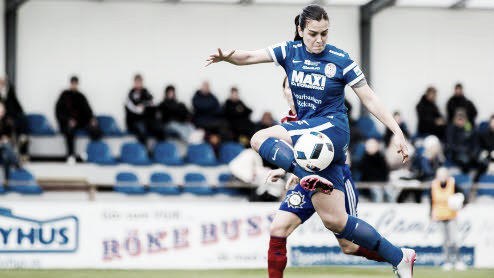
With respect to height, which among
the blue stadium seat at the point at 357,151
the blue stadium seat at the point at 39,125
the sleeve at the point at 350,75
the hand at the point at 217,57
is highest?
the hand at the point at 217,57

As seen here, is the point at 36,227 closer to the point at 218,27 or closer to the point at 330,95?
the point at 330,95

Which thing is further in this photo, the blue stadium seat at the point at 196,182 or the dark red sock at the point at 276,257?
the blue stadium seat at the point at 196,182

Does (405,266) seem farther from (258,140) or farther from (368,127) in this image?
(368,127)

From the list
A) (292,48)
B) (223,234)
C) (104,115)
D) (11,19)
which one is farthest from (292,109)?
(11,19)

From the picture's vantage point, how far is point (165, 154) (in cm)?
1881

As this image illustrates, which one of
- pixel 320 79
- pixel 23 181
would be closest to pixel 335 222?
pixel 320 79

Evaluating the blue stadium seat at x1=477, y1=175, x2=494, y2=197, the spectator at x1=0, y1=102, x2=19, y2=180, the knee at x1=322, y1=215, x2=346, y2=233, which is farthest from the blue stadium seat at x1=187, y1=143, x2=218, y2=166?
the knee at x1=322, y1=215, x2=346, y2=233

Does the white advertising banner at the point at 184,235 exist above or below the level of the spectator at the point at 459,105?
below

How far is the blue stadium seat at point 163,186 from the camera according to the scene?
17531 mm

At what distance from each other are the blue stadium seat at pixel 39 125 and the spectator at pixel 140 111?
5.43 ft

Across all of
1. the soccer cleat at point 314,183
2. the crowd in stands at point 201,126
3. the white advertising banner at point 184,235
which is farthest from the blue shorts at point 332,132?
the crowd in stands at point 201,126

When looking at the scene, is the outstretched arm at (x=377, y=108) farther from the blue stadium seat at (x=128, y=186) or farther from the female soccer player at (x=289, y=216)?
the blue stadium seat at (x=128, y=186)

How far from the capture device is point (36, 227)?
516 inches

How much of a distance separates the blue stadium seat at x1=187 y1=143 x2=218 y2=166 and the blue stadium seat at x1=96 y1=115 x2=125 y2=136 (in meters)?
1.66
